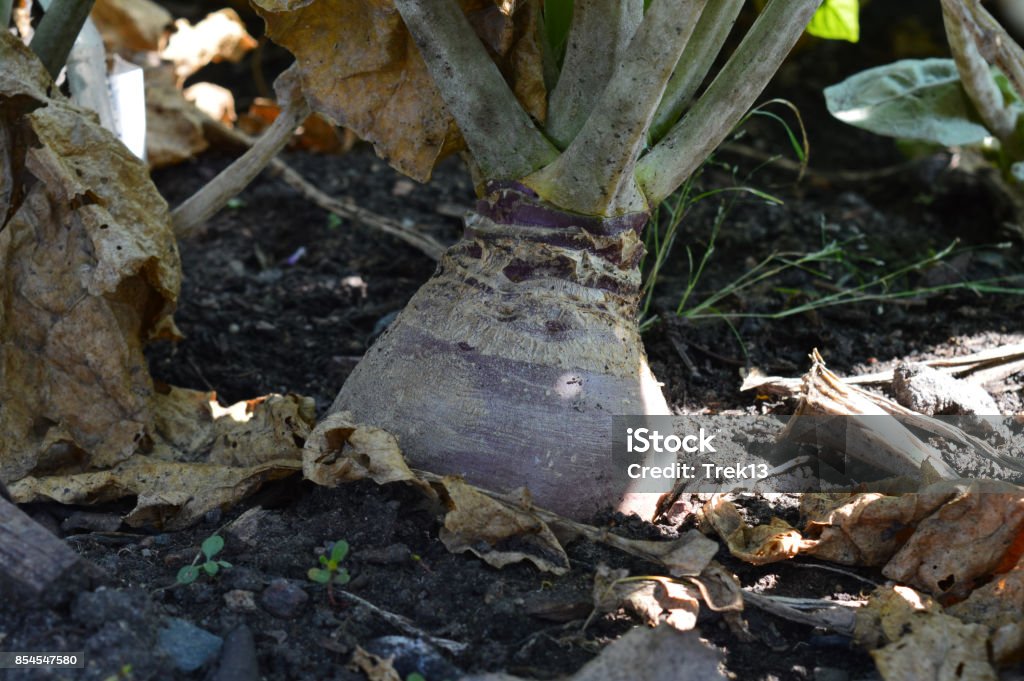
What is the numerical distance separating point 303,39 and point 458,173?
5.32 feet

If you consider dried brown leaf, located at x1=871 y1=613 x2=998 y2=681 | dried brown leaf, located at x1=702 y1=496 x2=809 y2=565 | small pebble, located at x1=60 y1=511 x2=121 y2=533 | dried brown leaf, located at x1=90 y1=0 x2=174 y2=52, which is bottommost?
small pebble, located at x1=60 y1=511 x2=121 y2=533

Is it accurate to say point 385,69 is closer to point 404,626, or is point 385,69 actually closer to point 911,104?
point 404,626

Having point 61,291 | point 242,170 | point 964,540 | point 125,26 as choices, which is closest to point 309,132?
point 125,26

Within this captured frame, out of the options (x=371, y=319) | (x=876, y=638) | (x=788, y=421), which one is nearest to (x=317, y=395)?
(x=371, y=319)

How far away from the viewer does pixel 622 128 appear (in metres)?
1.72

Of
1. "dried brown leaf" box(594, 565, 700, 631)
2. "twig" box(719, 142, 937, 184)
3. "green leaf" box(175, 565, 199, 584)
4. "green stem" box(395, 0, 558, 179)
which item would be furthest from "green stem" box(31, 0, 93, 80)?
"twig" box(719, 142, 937, 184)

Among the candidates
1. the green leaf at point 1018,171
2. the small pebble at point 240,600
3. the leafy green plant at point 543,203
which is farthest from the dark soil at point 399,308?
the green leaf at point 1018,171

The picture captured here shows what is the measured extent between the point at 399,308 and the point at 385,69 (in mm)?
792

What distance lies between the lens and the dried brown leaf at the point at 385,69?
1.95 m

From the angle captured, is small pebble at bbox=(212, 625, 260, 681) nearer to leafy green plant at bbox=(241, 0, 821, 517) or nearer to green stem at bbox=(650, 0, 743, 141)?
leafy green plant at bbox=(241, 0, 821, 517)

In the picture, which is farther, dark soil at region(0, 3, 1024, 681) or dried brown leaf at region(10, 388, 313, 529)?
dried brown leaf at region(10, 388, 313, 529)

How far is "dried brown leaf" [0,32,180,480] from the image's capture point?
1897mm

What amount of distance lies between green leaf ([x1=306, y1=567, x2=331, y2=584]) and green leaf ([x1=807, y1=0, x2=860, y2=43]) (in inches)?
67.3

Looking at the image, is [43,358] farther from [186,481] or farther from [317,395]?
[317,395]
